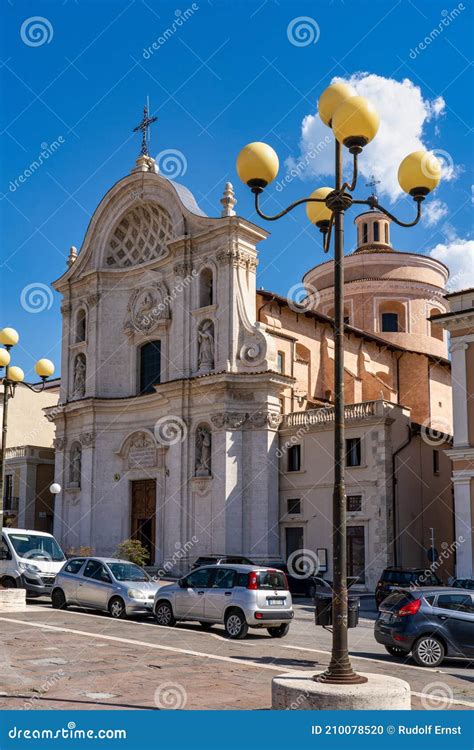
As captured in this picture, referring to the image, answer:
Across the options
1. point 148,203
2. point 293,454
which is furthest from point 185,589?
point 148,203

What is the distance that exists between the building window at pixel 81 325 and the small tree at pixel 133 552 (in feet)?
43.9

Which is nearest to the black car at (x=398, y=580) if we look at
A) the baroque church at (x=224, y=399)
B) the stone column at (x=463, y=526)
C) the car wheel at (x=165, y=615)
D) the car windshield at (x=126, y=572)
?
the stone column at (x=463, y=526)

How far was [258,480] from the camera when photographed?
36438 mm

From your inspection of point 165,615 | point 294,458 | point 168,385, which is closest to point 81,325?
point 168,385

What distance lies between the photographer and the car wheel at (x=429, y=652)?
14.9 meters

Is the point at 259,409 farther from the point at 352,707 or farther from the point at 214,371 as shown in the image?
the point at 352,707

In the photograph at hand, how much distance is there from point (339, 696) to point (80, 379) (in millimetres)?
38617

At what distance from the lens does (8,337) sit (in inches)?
801

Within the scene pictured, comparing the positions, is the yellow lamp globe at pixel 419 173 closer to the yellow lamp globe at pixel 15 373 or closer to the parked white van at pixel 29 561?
the yellow lamp globe at pixel 15 373

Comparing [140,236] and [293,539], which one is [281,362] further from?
[140,236]

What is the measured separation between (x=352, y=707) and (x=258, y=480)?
2862 centimetres

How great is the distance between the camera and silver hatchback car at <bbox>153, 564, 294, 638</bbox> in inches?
706

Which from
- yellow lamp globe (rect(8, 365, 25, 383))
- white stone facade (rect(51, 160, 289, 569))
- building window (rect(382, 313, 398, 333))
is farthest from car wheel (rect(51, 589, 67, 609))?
building window (rect(382, 313, 398, 333))

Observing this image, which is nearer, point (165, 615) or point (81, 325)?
point (165, 615)
